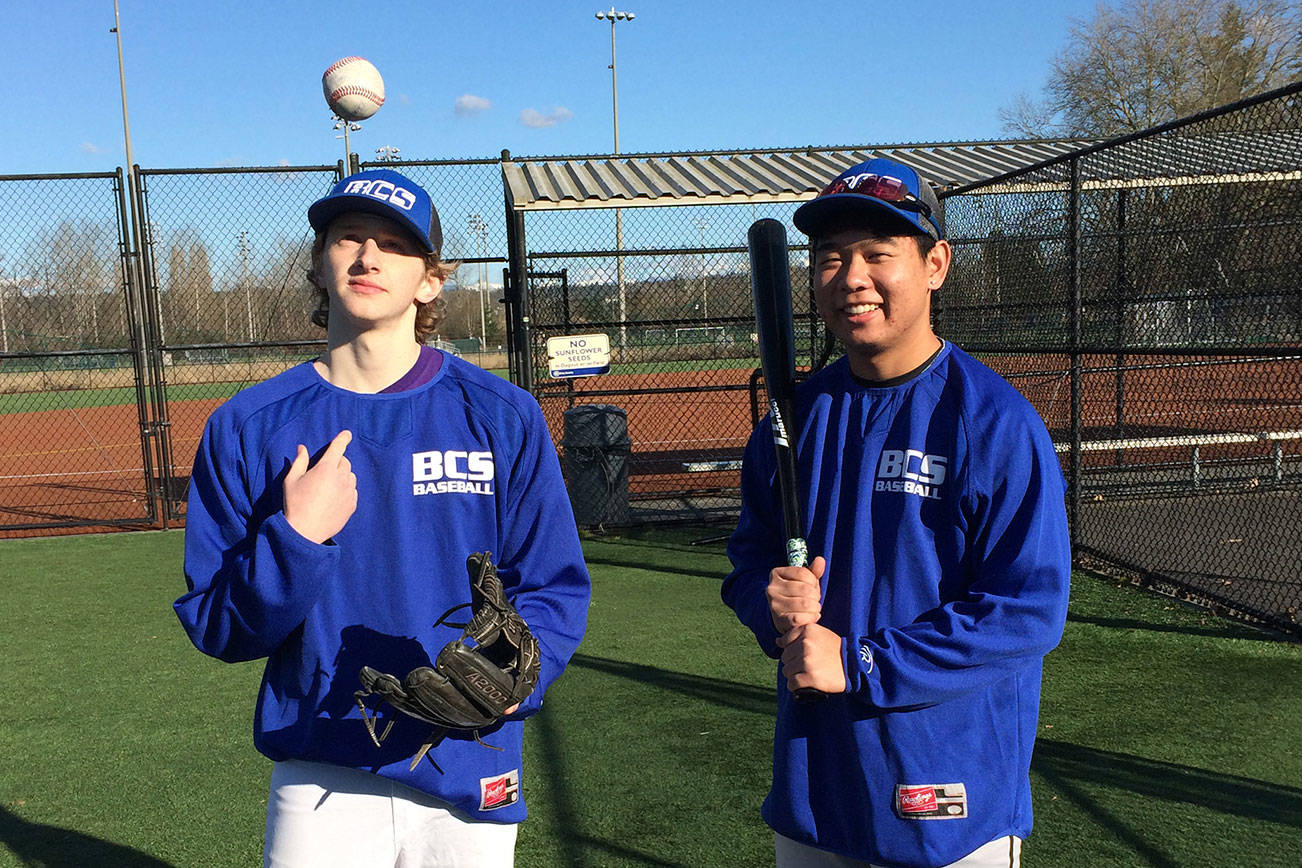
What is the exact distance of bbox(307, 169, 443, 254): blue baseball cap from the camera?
6.32 ft

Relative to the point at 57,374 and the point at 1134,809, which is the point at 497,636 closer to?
the point at 1134,809

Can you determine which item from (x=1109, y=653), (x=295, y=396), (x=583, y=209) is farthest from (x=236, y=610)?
(x=583, y=209)

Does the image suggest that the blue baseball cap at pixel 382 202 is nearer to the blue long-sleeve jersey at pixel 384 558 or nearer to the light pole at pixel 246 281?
the blue long-sleeve jersey at pixel 384 558

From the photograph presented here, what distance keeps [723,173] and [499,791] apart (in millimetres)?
8233

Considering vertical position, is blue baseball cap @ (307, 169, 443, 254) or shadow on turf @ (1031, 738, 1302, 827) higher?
blue baseball cap @ (307, 169, 443, 254)

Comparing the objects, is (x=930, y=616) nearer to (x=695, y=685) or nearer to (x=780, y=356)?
(x=780, y=356)

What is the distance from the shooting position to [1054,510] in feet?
5.74

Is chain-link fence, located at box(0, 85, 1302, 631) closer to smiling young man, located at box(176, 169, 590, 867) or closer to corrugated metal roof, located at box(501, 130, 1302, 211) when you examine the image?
corrugated metal roof, located at box(501, 130, 1302, 211)

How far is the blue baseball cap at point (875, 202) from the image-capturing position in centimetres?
180

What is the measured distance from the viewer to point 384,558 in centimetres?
191

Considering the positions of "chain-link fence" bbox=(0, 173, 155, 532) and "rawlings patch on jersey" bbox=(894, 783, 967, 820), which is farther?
"chain-link fence" bbox=(0, 173, 155, 532)

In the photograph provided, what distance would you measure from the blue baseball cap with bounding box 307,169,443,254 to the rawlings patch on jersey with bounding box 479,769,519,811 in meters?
1.04

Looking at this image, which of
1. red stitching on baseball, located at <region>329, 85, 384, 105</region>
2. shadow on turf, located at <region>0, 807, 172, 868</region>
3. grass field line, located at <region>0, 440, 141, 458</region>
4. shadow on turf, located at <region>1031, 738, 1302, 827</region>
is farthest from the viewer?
grass field line, located at <region>0, 440, 141, 458</region>

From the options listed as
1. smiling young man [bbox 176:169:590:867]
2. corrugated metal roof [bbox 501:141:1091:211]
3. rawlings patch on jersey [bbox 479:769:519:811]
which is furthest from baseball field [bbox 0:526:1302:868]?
corrugated metal roof [bbox 501:141:1091:211]
